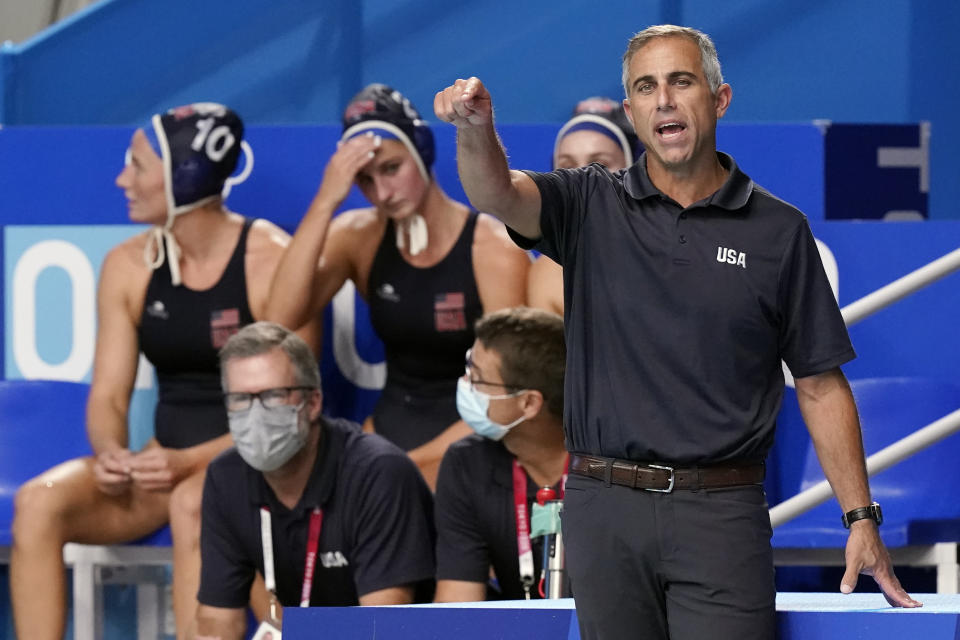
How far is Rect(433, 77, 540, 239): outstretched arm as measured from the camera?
1.91 m

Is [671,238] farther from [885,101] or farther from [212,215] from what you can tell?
[885,101]

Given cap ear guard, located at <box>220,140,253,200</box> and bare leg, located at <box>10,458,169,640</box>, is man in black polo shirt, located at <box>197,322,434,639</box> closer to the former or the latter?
bare leg, located at <box>10,458,169,640</box>

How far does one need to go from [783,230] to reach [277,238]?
245 centimetres

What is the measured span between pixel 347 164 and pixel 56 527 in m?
1.19

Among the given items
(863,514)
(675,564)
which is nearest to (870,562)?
(863,514)

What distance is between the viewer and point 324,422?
3.56 meters

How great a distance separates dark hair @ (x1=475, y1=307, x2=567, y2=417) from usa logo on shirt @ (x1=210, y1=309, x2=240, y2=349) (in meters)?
1.01

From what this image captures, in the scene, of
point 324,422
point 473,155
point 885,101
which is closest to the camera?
point 473,155

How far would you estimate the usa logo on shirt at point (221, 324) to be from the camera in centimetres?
413

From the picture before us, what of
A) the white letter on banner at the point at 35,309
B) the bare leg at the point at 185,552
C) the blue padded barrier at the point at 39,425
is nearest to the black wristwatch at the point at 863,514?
the bare leg at the point at 185,552

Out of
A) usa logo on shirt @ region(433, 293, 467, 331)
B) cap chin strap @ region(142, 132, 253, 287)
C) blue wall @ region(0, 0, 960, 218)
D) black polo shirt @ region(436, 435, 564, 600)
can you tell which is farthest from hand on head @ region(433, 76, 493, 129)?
blue wall @ region(0, 0, 960, 218)

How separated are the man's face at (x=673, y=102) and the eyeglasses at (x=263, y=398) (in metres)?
1.64

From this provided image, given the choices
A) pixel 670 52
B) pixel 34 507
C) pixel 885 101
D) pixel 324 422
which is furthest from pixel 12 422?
pixel 885 101

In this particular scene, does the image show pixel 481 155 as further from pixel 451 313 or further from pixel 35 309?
pixel 35 309
